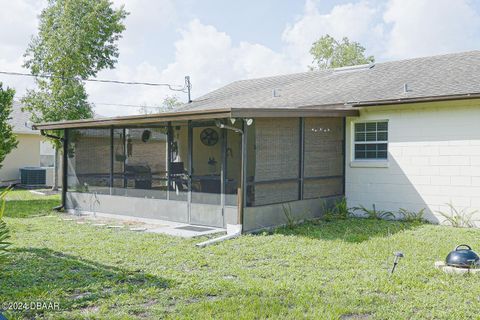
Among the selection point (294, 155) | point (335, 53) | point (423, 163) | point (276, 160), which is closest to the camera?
point (276, 160)

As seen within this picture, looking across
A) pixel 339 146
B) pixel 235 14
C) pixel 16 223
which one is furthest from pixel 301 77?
pixel 16 223

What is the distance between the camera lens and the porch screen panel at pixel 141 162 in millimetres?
10008

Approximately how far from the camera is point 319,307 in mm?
4402

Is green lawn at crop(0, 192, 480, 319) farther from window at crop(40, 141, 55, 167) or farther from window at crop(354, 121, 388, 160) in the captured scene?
window at crop(40, 141, 55, 167)

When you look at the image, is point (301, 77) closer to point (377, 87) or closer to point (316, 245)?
point (377, 87)

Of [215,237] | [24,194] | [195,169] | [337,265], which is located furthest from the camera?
[24,194]

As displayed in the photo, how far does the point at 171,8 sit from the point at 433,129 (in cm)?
900

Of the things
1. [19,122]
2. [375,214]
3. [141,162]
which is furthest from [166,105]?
[375,214]

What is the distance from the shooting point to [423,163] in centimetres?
970

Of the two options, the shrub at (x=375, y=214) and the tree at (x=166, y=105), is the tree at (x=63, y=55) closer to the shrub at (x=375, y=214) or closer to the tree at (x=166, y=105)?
the shrub at (x=375, y=214)

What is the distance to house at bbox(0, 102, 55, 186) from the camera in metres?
20.8

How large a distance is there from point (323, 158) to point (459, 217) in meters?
2.98

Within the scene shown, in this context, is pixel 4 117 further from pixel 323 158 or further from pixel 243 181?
pixel 323 158

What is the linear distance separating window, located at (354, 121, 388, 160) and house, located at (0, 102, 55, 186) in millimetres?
14646
